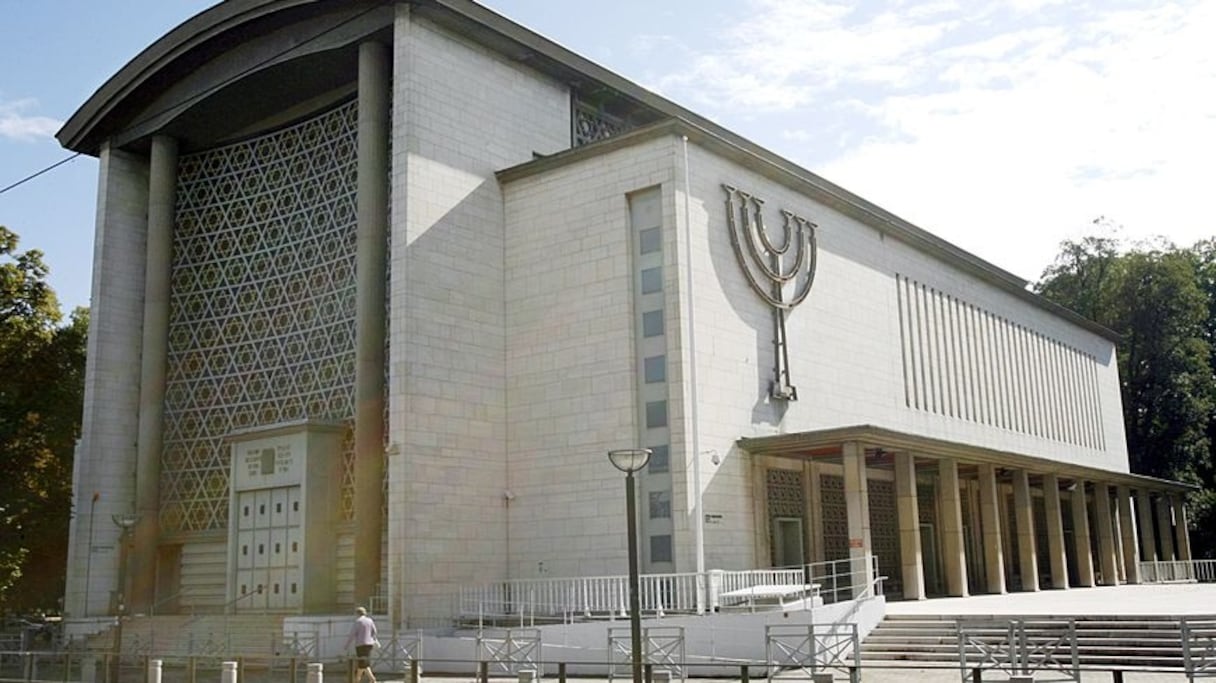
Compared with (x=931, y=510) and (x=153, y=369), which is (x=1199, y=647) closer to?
(x=931, y=510)

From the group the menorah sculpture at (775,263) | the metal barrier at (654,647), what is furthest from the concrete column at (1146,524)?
the metal barrier at (654,647)

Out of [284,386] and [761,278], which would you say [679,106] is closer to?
[761,278]

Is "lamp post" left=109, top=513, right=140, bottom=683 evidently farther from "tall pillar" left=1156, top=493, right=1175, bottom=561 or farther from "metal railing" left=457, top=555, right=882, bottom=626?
"tall pillar" left=1156, top=493, right=1175, bottom=561

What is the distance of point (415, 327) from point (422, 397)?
1.71 meters

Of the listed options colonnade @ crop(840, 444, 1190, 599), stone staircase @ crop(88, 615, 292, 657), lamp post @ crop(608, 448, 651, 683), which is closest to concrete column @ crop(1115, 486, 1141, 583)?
colonnade @ crop(840, 444, 1190, 599)

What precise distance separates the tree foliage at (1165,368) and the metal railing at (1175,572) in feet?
23.7

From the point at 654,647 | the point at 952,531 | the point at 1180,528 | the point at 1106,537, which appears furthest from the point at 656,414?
the point at 1180,528

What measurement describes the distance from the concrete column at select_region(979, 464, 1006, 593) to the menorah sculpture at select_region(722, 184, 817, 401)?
6819mm

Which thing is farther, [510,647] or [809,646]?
[510,647]

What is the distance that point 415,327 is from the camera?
28125 mm

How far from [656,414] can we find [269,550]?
36.0ft

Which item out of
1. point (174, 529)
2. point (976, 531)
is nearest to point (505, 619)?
point (174, 529)

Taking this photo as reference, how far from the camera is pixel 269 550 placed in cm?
3045

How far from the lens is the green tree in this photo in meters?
38.5
